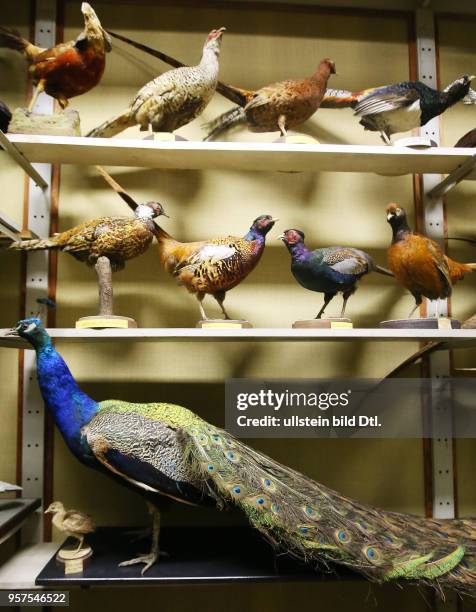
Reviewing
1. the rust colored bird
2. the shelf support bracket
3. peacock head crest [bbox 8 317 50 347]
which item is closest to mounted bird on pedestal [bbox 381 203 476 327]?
the rust colored bird

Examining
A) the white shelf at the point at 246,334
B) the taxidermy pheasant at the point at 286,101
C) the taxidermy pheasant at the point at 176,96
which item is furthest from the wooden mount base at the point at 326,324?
the taxidermy pheasant at the point at 176,96

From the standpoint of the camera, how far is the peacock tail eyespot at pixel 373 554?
1172mm

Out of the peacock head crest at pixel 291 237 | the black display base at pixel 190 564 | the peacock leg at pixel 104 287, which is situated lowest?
the black display base at pixel 190 564

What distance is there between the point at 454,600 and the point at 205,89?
1697mm

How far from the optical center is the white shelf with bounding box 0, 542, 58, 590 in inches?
49.0

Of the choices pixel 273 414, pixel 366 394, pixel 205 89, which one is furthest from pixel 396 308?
pixel 205 89

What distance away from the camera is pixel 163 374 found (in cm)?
169

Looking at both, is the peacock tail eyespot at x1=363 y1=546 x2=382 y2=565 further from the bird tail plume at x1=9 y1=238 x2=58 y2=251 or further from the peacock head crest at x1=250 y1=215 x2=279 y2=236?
the bird tail plume at x1=9 y1=238 x2=58 y2=251

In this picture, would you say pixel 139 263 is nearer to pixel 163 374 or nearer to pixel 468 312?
pixel 163 374

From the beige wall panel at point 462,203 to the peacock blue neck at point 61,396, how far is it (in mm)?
1182

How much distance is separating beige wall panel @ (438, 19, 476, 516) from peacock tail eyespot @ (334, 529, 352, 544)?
0.70 m

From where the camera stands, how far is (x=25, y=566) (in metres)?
1.36

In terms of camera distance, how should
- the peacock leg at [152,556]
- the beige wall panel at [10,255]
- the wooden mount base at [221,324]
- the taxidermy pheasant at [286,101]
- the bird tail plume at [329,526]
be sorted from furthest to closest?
the beige wall panel at [10,255] < the taxidermy pheasant at [286,101] < the wooden mount base at [221,324] < the peacock leg at [152,556] < the bird tail plume at [329,526]

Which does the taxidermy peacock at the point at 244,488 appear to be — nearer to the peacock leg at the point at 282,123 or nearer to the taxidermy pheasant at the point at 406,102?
the peacock leg at the point at 282,123
